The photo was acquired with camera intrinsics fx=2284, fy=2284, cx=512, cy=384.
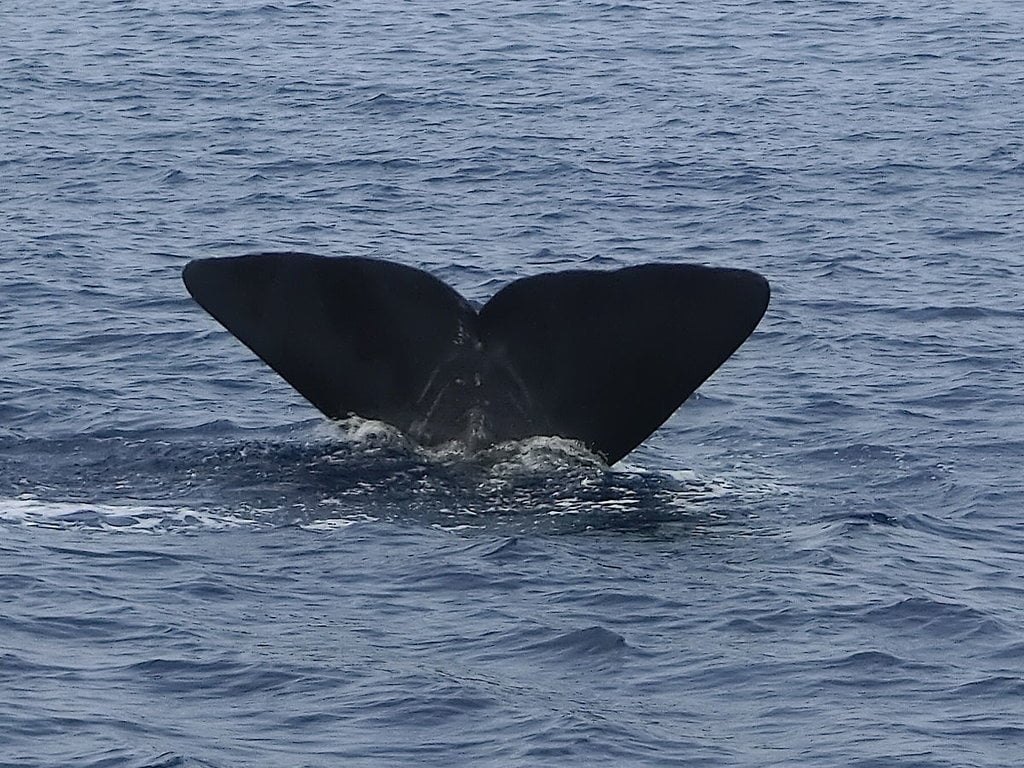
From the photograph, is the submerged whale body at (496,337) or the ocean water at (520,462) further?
the submerged whale body at (496,337)

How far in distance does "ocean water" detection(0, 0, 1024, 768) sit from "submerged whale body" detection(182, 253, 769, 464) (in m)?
0.44

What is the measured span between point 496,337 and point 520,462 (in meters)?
0.93

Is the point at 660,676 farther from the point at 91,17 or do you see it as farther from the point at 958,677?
the point at 91,17

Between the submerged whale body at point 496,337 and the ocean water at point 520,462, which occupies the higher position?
the submerged whale body at point 496,337

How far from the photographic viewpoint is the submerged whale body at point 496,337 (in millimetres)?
14047

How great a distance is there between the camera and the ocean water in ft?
39.0

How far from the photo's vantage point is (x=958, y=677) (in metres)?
12.4

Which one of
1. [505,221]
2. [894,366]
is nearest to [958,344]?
[894,366]

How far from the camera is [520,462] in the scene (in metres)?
15.0

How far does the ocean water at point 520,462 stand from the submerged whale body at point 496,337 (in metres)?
0.44

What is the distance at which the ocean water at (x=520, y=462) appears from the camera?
1189 cm

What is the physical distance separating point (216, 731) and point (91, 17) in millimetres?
33295

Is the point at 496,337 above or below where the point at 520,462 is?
above

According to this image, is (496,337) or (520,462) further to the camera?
(520,462)
